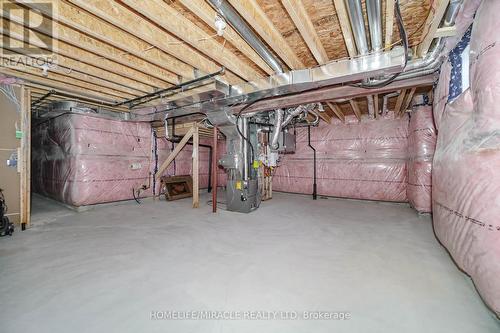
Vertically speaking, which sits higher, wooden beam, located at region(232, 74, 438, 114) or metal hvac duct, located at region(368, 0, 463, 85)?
metal hvac duct, located at region(368, 0, 463, 85)

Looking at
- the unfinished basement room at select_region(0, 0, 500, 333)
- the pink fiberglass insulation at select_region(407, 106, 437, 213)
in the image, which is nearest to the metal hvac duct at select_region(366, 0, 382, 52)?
the unfinished basement room at select_region(0, 0, 500, 333)

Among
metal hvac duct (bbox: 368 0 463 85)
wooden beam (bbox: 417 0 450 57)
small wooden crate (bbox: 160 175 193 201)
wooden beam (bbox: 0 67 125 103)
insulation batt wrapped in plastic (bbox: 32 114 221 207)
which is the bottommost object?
small wooden crate (bbox: 160 175 193 201)

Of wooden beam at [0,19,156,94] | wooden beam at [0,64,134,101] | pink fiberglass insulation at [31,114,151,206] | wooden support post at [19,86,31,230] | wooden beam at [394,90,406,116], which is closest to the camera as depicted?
wooden beam at [0,19,156,94]

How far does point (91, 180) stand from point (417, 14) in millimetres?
5798

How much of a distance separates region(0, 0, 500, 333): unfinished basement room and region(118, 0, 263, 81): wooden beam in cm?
2

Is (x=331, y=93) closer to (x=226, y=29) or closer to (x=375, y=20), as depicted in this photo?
(x=375, y=20)

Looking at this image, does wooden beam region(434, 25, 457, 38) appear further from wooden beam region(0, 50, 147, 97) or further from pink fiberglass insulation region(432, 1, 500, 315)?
wooden beam region(0, 50, 147, 97)

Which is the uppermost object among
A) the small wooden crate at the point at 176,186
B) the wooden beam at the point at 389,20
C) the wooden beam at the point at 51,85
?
the wooden beam at the point at 389,20

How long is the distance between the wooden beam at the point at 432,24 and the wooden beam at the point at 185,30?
1.88 m

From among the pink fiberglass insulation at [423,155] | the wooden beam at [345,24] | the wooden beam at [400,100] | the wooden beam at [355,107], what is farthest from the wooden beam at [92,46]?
the pink fiberglass insulation at [423,155]

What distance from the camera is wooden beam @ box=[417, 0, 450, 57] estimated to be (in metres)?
1.60

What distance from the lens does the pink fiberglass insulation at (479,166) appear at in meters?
1.27

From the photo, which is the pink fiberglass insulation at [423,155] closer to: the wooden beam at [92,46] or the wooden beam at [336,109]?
the wooden beam at [336,109]

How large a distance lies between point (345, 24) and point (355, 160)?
168 inches
